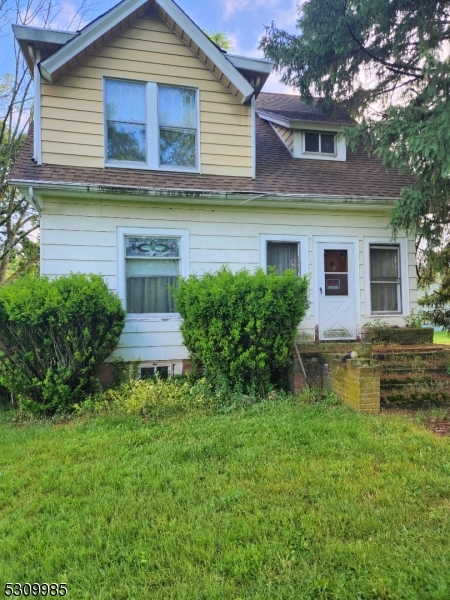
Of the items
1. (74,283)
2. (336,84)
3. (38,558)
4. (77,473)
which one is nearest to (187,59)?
(336,84)

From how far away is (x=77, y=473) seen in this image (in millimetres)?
3365


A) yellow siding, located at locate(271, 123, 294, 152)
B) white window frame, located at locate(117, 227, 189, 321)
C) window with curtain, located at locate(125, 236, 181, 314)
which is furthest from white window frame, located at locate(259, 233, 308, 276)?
yellow siding, located at locate(271, 123, 294, 152)

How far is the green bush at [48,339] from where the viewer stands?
5.05 m

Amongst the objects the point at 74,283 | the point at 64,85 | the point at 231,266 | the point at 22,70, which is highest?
the point at 22,70

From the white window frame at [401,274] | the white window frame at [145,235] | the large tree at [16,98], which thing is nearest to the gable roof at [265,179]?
the white window frame at [145,235]

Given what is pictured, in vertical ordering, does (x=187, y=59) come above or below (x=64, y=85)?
above

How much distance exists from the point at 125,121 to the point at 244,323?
4.47 meters

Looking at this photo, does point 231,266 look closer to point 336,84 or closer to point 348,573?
point 336,84

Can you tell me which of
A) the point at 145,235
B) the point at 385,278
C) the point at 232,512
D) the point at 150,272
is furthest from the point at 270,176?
the point at 232,512

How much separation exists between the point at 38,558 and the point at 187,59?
7.84 metres

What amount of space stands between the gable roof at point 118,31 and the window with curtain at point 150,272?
3.16 metres

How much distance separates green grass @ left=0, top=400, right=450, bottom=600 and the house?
3.14m

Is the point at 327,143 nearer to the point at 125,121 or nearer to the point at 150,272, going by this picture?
the point at 125,121

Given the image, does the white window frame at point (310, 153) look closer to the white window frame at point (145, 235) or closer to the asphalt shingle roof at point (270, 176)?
the asphalt shingle roof at point (270, 176)
